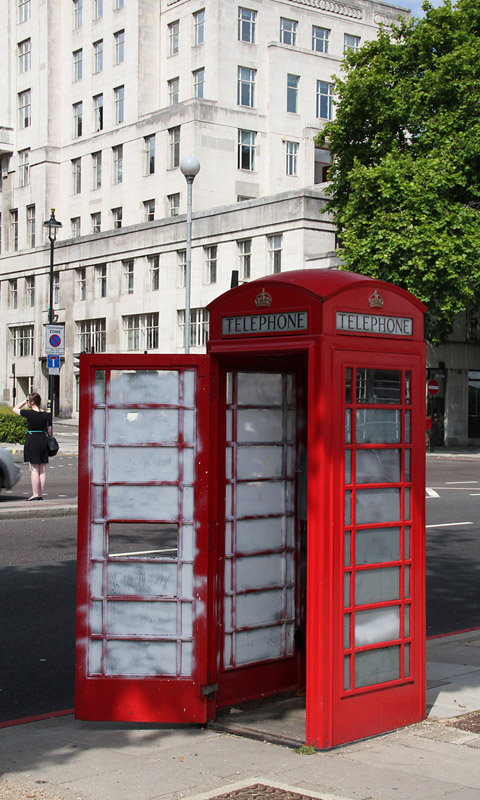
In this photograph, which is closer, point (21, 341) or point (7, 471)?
point (7, 471)

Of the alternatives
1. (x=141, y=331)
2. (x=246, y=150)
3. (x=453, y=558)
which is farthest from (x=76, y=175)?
(x=453, y=558)

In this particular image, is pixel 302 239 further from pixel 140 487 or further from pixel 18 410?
pixel 140 487

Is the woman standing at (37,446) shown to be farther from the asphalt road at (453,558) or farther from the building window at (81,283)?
the building window at (81,283)

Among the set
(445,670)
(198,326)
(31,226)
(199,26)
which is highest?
(199,26)

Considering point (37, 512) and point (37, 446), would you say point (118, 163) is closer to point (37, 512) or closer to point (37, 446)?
point (37, 446)

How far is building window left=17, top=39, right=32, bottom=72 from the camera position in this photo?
67.4 meters

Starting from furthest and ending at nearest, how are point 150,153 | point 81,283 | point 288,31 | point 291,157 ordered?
point 81,283 → point 288,31 → point 291,157 → point 150,153

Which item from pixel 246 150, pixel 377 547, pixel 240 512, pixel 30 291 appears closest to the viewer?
pixel 377 547

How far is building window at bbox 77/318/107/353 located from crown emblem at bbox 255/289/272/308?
5192 cm

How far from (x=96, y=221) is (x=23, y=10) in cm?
1767

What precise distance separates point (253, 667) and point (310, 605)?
3.66 feet

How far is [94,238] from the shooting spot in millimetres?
58125

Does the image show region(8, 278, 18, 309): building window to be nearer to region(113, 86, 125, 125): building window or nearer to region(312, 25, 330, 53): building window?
region(113, 86, 125, 125): building window

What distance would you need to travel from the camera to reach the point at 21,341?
65.3 metres
